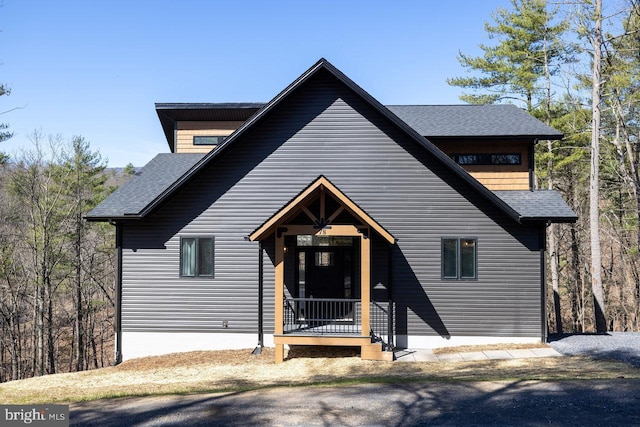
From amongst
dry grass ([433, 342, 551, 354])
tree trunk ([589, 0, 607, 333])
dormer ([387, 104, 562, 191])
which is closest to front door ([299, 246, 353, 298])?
dry grass ([433, 342, 551, 354])

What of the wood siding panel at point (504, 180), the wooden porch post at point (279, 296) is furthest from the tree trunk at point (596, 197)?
the wooden porch post at point (279, 296)

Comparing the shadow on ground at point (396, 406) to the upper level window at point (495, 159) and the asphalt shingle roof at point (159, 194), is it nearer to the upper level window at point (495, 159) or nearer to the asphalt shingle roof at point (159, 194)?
the asphalt shingle roof at point (159, 194)

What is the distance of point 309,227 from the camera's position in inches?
489

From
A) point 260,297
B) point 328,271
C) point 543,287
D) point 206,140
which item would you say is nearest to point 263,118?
point 206,140

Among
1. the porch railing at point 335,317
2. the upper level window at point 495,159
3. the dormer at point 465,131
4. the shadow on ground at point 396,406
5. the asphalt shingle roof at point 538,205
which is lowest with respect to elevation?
the shadow on ground at point 396,406

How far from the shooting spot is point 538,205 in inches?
556

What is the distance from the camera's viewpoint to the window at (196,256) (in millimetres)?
14109

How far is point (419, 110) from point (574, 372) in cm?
1133

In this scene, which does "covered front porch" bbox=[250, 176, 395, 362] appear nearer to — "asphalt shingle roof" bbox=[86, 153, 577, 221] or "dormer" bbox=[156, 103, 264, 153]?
"asphalt shingle roof" bbox=[86, 153, 577, 221]

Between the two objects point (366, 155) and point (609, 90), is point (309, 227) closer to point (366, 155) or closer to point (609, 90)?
point (366, 155)

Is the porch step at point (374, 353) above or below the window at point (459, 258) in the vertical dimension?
below

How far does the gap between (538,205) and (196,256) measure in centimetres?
1067

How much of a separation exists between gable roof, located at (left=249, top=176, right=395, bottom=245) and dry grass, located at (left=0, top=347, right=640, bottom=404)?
341 cm

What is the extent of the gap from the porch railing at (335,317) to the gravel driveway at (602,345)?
4908 millimetres
